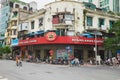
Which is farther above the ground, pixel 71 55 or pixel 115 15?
pixel 115 15

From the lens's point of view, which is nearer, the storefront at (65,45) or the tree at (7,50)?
the storefront at (65,45)

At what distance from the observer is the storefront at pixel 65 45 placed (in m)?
40.8

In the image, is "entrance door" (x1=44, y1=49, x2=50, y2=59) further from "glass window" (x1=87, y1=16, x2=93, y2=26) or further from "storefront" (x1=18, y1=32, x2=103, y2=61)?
"glass window" (x1=87, y1=16, x2=93, y2=26)

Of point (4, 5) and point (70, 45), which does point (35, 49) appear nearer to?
point (70, 45)

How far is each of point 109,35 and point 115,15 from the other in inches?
192

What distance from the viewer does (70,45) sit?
4156 cm

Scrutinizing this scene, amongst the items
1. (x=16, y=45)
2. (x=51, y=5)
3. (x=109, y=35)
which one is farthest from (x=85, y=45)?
(x=16, y=45)

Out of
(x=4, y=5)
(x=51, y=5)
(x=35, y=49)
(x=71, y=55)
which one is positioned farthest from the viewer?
(x=4, y=5)

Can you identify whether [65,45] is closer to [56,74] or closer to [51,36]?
[51,36]

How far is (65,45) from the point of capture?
41750 mm

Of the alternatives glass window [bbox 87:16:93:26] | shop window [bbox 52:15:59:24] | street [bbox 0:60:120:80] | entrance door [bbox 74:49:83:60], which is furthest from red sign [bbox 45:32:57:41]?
street [bbox 0:60:120:80]

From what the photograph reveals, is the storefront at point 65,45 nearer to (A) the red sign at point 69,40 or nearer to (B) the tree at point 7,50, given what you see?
(A) the red sign at point 69,40

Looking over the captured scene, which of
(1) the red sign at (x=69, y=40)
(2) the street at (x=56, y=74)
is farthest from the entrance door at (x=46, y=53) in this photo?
(2) the street at (x=56, y=74)

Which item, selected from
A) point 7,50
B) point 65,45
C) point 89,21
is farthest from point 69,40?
point 7,50
